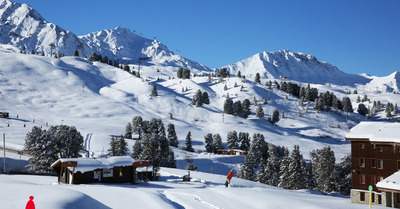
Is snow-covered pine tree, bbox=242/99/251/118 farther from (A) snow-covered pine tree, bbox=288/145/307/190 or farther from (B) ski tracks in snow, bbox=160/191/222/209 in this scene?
(B) ski tracks in snow, bbox=160/191/222/209

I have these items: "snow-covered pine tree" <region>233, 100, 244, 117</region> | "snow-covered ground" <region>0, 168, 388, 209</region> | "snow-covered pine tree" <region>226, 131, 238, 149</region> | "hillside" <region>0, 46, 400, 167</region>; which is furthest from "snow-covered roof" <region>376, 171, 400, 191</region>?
"snow-covered pine tree" <region>233, 100, 244, 117</region>

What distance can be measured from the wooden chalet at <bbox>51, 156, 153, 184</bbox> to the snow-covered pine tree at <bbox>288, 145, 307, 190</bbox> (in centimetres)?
3955

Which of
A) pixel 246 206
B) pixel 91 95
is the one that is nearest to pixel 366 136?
pixel 246 206

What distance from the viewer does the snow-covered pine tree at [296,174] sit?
7094 centimetres

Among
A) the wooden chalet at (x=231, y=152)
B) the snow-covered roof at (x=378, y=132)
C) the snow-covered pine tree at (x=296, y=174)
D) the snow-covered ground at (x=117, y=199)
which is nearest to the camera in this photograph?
the snow-covered ground at (x=117, y=199)

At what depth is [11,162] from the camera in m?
57.9

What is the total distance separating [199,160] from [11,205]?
81.3m

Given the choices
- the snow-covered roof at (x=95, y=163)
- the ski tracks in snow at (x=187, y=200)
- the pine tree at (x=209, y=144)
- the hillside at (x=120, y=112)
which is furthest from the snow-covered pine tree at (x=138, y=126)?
the ski tracks in snow at (x=187, y=200)

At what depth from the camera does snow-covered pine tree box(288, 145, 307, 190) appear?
70.9m

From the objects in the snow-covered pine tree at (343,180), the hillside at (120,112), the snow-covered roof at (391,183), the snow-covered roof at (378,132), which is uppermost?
the hillside at (120,112)

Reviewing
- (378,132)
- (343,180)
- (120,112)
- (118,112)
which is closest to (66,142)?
(378,132)

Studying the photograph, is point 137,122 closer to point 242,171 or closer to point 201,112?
point 242,171

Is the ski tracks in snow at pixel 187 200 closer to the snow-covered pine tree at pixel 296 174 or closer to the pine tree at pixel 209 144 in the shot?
the snow-covered pine tree at pixel 296 174

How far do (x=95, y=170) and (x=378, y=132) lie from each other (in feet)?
112
